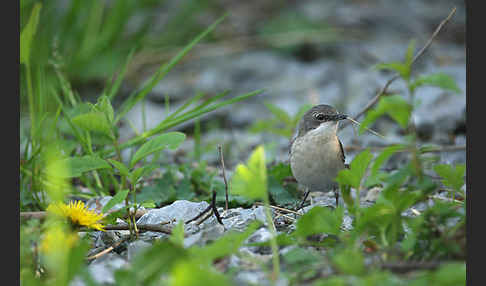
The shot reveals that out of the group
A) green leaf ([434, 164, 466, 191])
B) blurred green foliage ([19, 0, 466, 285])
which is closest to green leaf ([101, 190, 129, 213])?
blurred green foliage ([19, 0, 466, 285])

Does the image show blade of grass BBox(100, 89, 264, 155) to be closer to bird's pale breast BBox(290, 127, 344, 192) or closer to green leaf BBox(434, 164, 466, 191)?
bird's pale breast BBox(290, 127, 344, 192)

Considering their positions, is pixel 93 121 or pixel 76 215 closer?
pixel 76 215

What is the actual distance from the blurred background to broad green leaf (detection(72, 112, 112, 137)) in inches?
101

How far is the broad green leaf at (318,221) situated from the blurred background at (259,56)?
9.66 feet

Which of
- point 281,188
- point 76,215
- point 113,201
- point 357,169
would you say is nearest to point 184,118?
point 281,188

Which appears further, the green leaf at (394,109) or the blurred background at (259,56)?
the blurred background at (259,56)

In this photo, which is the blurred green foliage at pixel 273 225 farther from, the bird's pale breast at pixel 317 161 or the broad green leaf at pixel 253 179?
the bird's pale breast at pixel 317 161

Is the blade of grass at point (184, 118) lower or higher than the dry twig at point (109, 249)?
higher

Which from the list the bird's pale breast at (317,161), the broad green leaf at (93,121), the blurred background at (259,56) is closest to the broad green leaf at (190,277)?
the broad green leaf at (93,121)

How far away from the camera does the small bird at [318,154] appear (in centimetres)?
368

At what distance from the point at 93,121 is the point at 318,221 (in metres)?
1.16

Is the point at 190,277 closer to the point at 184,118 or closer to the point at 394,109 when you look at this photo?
the point at 394,109

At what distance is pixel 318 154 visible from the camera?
12.3 ft

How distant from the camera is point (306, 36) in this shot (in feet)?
24.0
